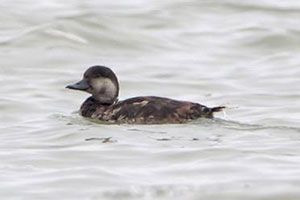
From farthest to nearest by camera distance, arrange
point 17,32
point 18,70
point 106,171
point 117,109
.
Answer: point 17,32, point 18,70, point 117,109, point 106,171

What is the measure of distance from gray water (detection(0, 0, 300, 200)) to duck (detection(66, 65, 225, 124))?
3.6 inches

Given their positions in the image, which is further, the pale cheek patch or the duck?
the pale cheek patch

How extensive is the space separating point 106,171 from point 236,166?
1079mm

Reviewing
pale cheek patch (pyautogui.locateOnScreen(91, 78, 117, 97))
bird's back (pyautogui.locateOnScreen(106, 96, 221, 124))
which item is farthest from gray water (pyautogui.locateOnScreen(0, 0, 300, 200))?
pale cheek patch (pyautogui.locateOnScreen(91, 78, 117, 97))

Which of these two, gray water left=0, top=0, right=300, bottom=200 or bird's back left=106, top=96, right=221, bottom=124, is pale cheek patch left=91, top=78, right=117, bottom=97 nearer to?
gray water left=0, top=0, right=300, bottom=200

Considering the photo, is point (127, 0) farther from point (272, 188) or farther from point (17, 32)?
point (272, 188)

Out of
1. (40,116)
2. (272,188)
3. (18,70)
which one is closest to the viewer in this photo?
(272,188)

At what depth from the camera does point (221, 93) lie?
16.8 metres

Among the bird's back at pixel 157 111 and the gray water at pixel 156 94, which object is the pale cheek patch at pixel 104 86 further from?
the bird's back at pixel 157 111

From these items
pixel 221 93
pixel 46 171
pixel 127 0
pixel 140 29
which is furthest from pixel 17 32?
pixel 46 171

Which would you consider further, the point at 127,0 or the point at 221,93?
the point at 127,0

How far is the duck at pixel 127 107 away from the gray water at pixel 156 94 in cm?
9

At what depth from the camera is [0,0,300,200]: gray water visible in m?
11.2

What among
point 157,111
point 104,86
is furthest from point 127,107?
point 104,86
